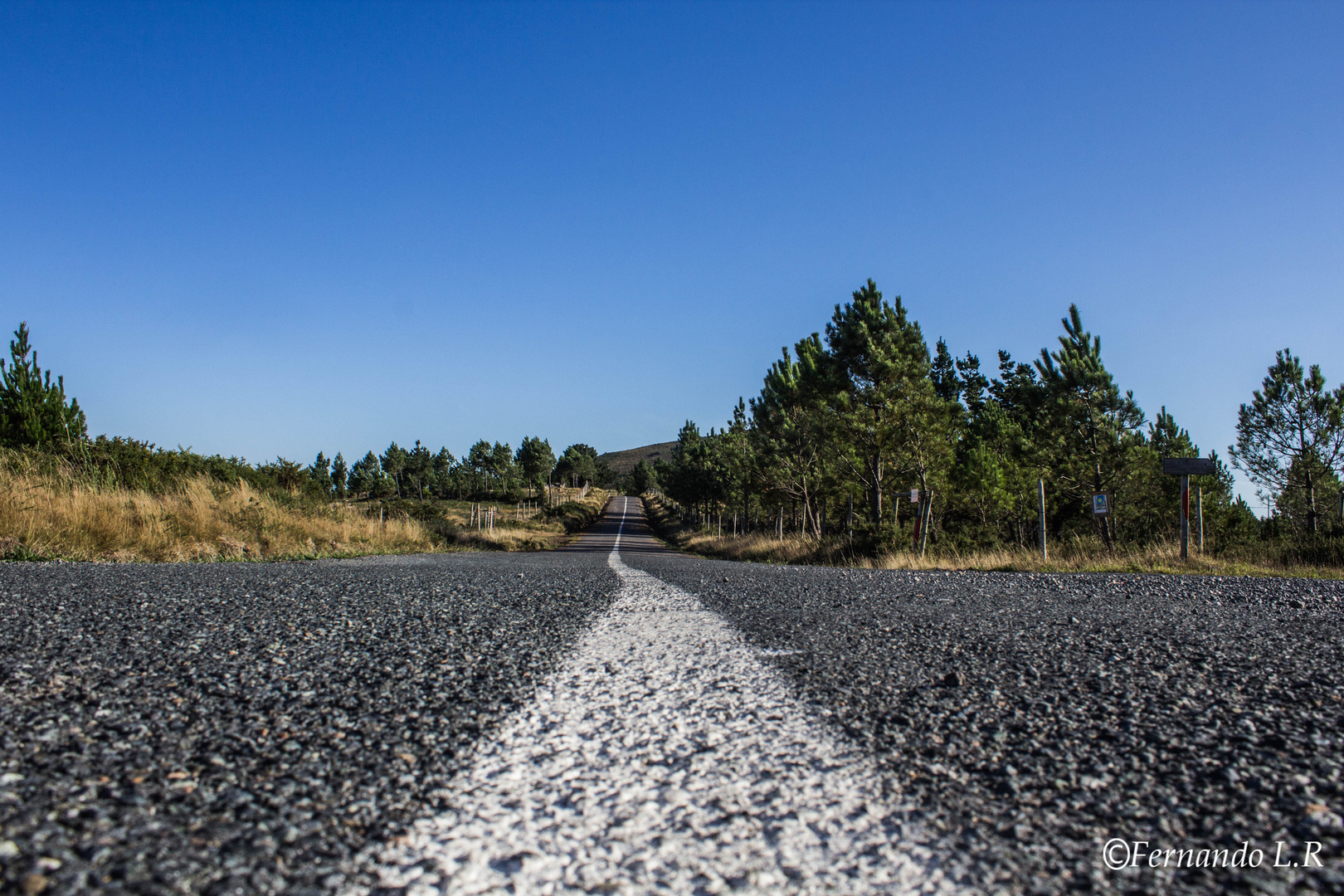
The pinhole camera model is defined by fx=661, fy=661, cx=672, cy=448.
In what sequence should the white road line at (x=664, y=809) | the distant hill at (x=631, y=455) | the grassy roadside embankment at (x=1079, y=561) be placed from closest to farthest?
the white road line at (x=664, y=809) → the grassy roadside embankment at (x=1079, y=561) → the distant hill at (x=631, y=455)

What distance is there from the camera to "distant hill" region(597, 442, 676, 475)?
159 m

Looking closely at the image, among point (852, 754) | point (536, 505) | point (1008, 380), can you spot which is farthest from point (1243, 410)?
point (536, 505)

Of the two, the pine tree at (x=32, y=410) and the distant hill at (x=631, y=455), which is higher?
the distant hill at (x=631, y=455)

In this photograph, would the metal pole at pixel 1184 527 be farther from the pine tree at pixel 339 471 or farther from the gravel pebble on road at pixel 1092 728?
the pine tree at pixel 339 471

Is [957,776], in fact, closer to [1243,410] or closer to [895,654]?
[895,654]

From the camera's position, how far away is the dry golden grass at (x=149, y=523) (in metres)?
7.75

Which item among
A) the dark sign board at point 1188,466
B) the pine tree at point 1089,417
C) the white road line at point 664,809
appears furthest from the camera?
the pine tree at point 1089,417

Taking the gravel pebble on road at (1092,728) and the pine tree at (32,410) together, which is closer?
the gravel pebble on road at (1092,728)

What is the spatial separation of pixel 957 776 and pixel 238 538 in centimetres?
1112

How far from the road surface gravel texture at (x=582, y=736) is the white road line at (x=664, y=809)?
0.02 meters

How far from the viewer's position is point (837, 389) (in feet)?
70.2

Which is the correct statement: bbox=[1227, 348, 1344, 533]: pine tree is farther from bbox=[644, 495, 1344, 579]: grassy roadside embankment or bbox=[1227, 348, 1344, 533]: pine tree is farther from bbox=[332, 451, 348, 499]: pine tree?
bbox=[332, 451, 348, 499]: pine tree

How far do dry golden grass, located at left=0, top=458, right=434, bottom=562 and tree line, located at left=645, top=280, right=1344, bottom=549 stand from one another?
42.4ft

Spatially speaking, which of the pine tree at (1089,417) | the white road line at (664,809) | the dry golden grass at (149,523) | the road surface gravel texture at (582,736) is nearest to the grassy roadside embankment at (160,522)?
the dry golden grass at (149,523)
